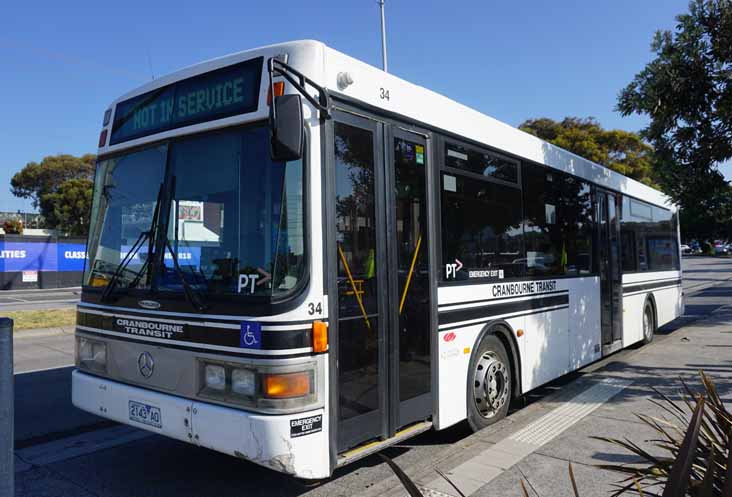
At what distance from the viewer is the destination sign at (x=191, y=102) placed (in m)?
4.31

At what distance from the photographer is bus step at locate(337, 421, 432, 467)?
418cm

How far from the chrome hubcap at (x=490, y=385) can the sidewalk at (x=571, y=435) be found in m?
0.26

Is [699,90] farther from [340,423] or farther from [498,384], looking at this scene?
[340,423]

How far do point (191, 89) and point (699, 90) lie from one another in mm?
7492

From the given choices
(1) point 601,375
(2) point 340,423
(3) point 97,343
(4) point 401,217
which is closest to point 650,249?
(1) point 601,375

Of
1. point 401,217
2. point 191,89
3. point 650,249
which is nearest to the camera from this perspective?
point 191,89

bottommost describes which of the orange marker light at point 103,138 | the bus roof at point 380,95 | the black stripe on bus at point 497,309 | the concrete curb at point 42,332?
the concrete curb at point 42,332

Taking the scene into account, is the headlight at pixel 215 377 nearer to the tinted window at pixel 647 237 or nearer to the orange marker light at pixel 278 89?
the orange marker light at pixel 278 89

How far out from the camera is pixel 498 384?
20.6 ft

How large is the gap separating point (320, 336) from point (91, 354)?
242 cm

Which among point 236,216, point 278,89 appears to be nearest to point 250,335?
point 236,216

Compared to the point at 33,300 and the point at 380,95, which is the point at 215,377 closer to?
the point at 380,95

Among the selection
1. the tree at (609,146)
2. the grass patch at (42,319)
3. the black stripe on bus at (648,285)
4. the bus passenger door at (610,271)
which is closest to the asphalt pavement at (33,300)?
the grass patch at (42,319)

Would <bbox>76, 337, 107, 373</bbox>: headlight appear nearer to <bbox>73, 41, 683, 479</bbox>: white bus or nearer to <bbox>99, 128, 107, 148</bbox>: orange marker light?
<bbox>73, 41, 683, 479</bbox>: white bus
